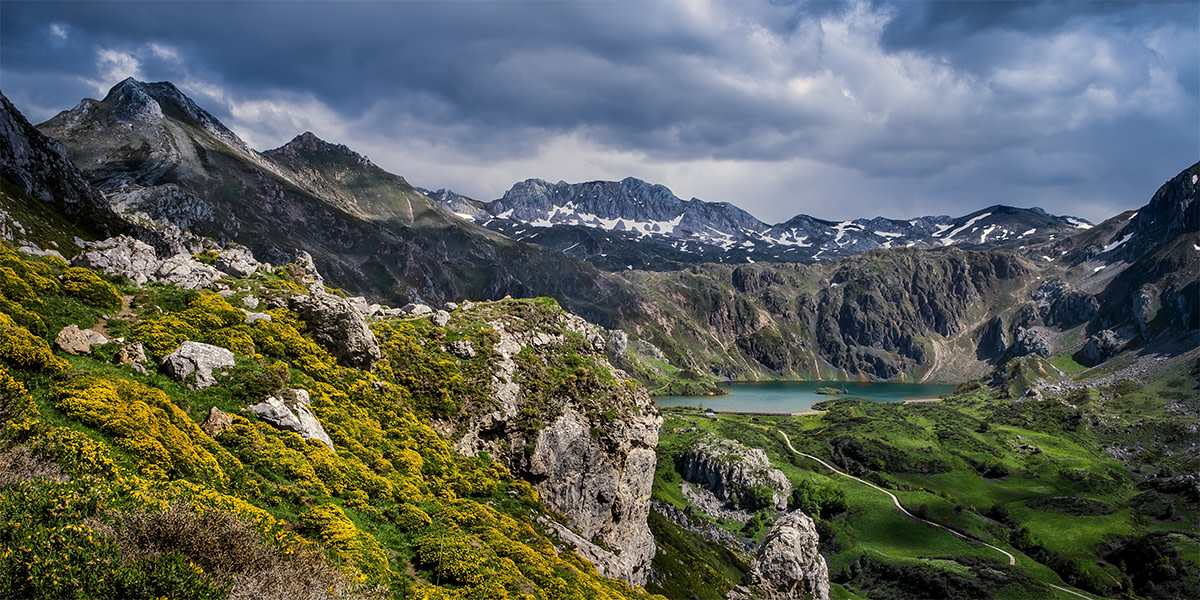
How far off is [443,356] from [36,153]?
366 ft

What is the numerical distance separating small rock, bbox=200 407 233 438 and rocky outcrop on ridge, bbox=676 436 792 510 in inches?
6422

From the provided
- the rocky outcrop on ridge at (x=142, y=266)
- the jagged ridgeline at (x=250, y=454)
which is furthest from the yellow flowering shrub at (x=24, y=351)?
the rocky outcrop on ridge at (x=142, y=266)

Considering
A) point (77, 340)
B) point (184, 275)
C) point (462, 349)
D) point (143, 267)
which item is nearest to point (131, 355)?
point (77, 340)

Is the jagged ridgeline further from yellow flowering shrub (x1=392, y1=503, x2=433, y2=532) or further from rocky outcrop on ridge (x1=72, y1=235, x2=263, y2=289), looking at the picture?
rocky outcrop on ridge (x1=72, y1=235, x2=263, y2=289)

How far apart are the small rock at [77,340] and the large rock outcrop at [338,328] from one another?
438 inches

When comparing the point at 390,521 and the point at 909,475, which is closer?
the point at 390,521

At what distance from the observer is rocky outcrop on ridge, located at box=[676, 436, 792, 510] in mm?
162875

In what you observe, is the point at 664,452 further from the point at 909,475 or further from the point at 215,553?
the point at 215,553

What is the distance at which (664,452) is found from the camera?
641ft

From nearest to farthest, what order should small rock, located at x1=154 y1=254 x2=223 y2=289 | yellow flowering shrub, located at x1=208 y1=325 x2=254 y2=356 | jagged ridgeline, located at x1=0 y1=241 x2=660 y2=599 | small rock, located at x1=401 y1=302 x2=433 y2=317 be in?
1. jagged ridgeline, located at x1=0 y1=241 x2=660 y2=599
2. yellow flowering shrub, located at x1=208 y1=325 x2=254 y2=356
3. small rock, located at x1=154 y1=254 x2=223 y2=289
4. small rock, located at x1=401 y1=302 x2=433 y2=317

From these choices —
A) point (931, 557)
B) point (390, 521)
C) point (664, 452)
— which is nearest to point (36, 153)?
point (390, 521)

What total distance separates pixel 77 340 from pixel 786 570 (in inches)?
2335

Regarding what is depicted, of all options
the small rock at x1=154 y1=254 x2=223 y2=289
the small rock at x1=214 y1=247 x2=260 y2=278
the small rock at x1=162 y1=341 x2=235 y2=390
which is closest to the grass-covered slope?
the small rock at x1=214 y1=247 x2=260 y2=278

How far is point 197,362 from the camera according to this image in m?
23.0
